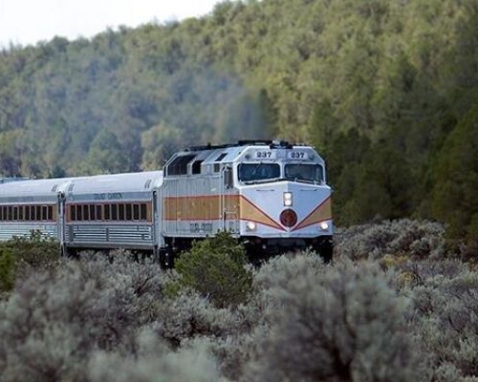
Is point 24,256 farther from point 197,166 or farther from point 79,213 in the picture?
point 79,213

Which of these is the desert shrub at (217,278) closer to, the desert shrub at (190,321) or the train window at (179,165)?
the desert shrub at (190,321)

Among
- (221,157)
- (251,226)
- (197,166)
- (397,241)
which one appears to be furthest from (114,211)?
(397,241)

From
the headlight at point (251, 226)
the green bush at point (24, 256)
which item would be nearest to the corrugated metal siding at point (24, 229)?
the green bush at point (24, 256)

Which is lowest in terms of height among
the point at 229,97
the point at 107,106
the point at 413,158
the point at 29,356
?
the point at 29,356

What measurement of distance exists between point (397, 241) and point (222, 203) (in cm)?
938

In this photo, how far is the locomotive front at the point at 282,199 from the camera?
24.1 metres

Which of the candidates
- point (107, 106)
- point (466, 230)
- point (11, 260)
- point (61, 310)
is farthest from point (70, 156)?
point (61, 310)

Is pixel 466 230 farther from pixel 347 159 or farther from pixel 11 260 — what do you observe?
pixel 347 159

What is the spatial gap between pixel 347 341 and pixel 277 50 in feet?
306

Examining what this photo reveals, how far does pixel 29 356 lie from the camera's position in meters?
7.03

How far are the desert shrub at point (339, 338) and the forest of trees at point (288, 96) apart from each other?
2016 centimetres

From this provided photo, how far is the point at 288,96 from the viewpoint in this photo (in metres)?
82.4

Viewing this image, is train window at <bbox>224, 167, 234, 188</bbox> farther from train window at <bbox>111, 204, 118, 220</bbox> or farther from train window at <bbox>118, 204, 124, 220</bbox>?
train window at <bbox>111, 204, 118, 220</bbox>

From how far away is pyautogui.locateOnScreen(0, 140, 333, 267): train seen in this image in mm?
24219
